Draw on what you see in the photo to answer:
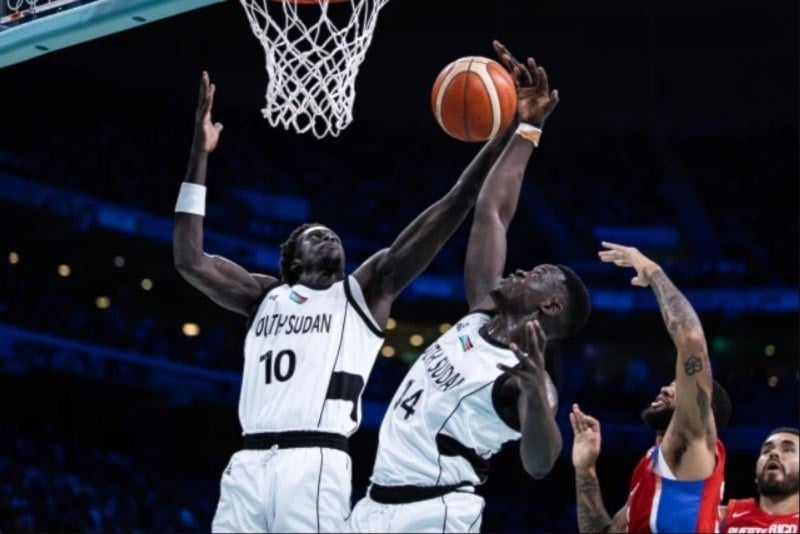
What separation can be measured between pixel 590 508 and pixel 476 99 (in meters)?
1.87

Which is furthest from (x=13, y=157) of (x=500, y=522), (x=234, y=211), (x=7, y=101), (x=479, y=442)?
(x=479, y=442)

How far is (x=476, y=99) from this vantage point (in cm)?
503

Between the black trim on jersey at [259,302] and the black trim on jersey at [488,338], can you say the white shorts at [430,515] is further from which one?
the black trim on jersey at [259,302]

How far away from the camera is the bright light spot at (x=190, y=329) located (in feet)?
57.4

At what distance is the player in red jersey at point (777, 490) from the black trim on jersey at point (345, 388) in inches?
74.7

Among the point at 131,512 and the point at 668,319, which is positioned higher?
the point at 668,319

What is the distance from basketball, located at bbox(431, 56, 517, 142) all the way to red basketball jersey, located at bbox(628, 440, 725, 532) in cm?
152

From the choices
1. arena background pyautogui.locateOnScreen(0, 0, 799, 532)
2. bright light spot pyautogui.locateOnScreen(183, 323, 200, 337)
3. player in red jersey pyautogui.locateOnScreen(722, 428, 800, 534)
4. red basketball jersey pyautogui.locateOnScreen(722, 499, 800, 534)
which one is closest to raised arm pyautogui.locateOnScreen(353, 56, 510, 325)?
player in red jersey pyautogui.locateOnScreen(722, 428, 800, 534)

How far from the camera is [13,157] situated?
55.9ft

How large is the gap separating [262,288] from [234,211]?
12.9m

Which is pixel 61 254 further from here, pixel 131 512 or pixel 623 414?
pixel 623 414

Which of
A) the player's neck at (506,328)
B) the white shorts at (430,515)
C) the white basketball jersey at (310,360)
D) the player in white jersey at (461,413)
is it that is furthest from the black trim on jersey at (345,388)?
the player's neck at (506,328)

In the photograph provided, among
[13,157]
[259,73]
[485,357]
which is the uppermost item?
[259,73]

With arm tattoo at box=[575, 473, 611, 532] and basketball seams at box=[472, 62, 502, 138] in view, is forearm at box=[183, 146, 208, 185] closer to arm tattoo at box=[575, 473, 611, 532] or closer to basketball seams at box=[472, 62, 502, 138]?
basketball seams at box=[472, 62, 502, 138]
